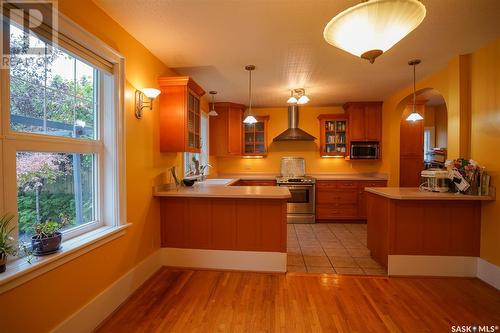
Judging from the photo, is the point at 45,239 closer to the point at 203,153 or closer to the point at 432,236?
the point at 432,236

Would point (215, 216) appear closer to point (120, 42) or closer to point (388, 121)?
point (120, 42)

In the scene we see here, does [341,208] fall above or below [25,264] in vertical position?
below

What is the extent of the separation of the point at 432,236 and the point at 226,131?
3.80 metres

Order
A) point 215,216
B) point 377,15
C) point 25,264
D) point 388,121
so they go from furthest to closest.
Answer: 1. point 388,121
2. point 215,216
3. point 25,264
4. point 377,15

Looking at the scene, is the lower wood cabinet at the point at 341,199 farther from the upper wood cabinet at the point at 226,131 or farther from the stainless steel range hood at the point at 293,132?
the upper wood cabinet at the point at 226,131

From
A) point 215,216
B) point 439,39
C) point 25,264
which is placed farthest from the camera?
point 215,216

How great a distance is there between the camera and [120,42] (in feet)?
6.70

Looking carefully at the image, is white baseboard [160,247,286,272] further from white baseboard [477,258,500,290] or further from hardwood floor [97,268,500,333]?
white baseboard [477,258,500,290]

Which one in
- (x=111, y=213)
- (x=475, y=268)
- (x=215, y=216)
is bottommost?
(x=475, y=268)

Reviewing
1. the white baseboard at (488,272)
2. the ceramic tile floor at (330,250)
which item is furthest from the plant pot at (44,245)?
the white baseboard at (488,272)

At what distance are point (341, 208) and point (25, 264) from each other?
15.2 ft

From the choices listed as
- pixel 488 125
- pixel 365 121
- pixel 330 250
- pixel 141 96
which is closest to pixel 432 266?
pixel 330 250

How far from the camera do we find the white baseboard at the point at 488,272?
2.26 metres

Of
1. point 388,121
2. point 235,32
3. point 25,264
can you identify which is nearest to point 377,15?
point 235,32
